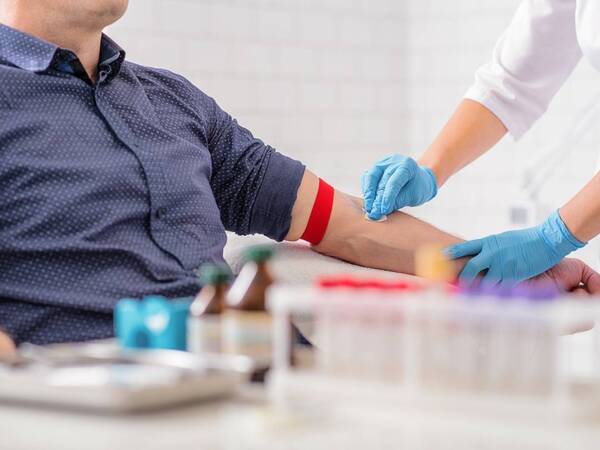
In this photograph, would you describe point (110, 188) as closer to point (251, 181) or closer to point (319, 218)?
point (251, 181)

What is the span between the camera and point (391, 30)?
13.9 ft

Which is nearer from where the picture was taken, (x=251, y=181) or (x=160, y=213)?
(x=160, y=213)

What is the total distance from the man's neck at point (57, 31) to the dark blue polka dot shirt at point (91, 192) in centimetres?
4

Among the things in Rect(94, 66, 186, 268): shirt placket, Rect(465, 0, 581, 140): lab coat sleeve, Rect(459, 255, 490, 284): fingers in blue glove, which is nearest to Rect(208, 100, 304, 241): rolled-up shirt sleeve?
Rect(94, 66, 186, 268): shirt placket

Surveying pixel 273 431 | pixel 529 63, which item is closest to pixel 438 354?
pixel 273 431

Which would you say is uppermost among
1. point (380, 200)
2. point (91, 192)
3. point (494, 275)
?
point (91, 192)

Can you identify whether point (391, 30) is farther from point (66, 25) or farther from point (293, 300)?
point (293, 300)

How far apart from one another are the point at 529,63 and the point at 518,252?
0.62 metres

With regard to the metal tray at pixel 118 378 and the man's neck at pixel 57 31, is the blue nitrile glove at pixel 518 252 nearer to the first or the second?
the man's neck at pixel 57 31

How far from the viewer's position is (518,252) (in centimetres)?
225

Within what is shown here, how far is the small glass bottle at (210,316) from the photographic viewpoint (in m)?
1.16

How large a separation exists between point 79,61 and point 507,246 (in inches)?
38.8

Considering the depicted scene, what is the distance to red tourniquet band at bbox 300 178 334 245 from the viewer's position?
229 cm

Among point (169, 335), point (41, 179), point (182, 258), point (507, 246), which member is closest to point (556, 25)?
point (507, 246)
